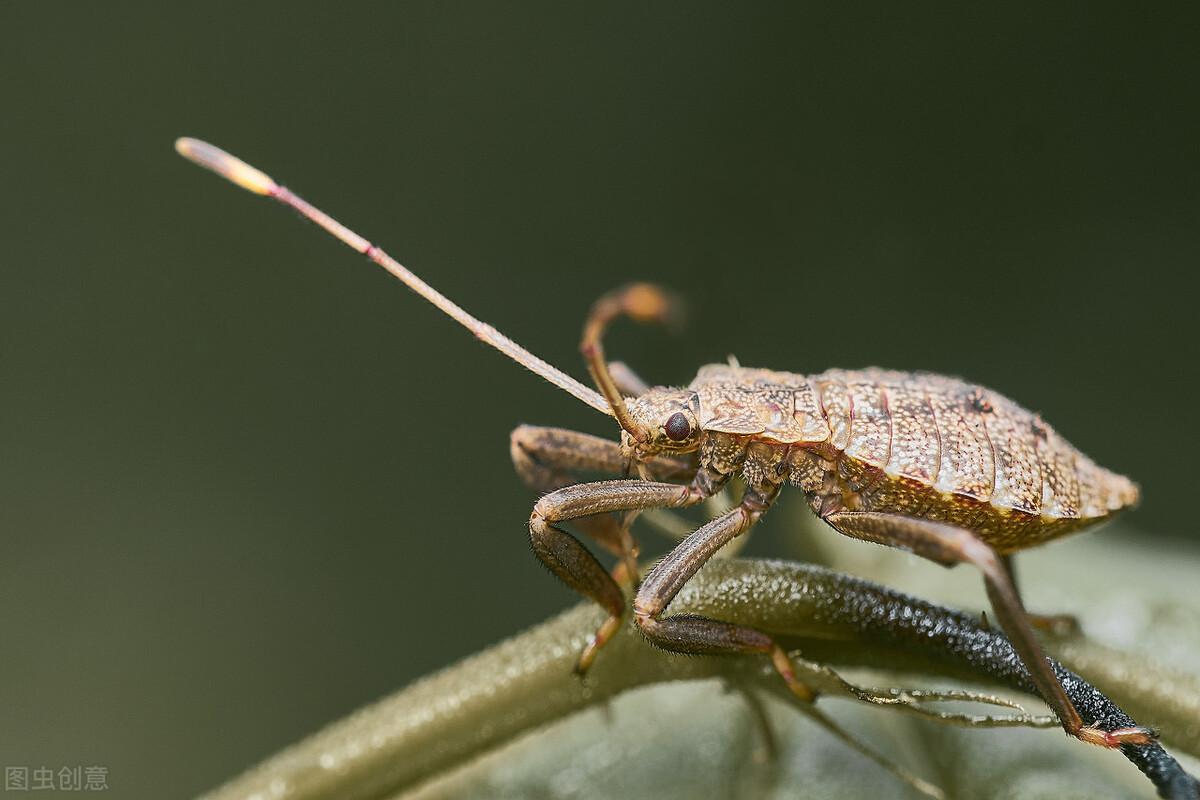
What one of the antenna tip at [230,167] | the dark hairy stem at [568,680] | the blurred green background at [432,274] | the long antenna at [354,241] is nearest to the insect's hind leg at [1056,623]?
the dark hairy stem at [568,680]

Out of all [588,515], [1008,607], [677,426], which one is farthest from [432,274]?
[1008,607]

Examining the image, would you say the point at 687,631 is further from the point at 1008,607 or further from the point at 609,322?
the point at 609,322

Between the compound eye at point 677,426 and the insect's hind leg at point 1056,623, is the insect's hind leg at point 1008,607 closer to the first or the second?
the insect's hind leg at point 1056,623

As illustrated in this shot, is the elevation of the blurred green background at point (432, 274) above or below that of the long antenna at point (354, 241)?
above

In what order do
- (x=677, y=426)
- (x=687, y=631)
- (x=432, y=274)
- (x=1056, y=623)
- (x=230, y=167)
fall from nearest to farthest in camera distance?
(x=687, y=631) < (x=1056, y=623) < (x=230, y=167) < (x=677, y=426) < (x=432, y=274)

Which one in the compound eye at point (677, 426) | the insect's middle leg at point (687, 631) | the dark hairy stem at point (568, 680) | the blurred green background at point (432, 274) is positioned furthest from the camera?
the blurred green background at point (432, 274)

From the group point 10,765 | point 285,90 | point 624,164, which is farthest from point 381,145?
point 10,765

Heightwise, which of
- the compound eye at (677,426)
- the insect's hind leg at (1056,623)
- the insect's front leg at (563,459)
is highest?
the insect's front leg at (563,459)

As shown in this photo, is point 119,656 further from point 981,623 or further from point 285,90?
point 981,623
